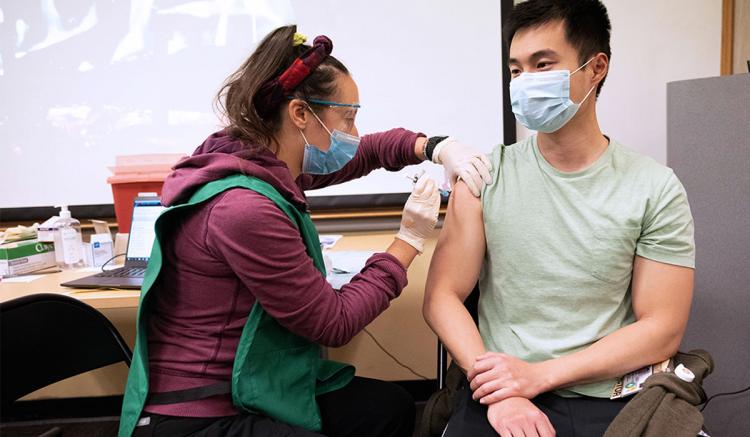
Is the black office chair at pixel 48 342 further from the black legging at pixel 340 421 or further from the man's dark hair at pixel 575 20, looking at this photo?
the man's dark hair at pixel 575 20

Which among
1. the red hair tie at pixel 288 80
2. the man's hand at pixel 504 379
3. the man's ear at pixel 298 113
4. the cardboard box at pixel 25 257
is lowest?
the man's hand at pixel 504 379

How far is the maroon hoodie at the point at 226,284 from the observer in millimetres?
949

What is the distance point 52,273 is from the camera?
1.82 metres

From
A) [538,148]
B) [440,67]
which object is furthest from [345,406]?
[440,67]

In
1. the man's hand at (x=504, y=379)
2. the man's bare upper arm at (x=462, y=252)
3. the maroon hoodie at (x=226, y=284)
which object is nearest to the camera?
the maroon hoodie at (x=226, y=284)

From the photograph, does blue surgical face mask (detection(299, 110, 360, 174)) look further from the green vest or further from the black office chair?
the black office chair

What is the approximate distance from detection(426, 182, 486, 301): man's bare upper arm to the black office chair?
0.79 m

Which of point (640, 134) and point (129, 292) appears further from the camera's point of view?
point (640, 134)

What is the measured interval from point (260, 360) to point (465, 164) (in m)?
0.70

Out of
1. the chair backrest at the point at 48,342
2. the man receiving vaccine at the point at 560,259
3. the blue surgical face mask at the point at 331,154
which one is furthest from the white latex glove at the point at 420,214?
the chair backrest at the point at 48,342

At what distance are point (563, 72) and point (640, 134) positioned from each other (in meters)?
1.29

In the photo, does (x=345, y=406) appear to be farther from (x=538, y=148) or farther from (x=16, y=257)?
(x=16, y=257)

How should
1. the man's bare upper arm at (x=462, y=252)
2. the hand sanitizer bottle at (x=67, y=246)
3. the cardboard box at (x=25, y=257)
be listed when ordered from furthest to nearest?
the hand sanitizer bottle at (x=67, y=246) < the cardboard box at (x=25, y=257) < the man's bare upper arm at (x=462, y=252)

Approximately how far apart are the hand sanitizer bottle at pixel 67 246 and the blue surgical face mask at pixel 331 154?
3.61 feet
